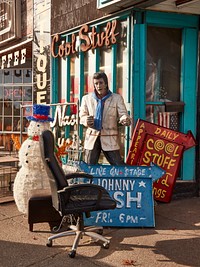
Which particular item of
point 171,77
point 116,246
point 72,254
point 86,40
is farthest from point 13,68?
point 72,254

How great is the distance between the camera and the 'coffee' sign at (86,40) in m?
6.48

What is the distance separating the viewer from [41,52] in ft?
28.7

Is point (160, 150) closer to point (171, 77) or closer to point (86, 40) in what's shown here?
point (171, 77)

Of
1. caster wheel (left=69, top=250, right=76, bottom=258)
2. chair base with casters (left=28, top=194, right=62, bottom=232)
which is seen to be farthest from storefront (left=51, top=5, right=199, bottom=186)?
caster wheel (left=69, top=250, right=76, bottom=258)

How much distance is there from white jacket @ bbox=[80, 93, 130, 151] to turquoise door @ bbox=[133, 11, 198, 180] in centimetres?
77

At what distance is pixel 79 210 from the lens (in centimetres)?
393

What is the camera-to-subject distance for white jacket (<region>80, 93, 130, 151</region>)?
17.8ft

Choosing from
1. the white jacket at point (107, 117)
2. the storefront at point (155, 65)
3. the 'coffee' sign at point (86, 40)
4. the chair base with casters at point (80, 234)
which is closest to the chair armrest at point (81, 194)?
the chair base with casters at point (80, 234)

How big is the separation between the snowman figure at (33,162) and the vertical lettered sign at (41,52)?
3.48 meters

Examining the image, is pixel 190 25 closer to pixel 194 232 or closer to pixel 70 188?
pixel 194 232

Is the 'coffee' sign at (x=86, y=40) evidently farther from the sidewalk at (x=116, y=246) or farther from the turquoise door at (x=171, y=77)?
the sidewalk at (x=116, y=246)

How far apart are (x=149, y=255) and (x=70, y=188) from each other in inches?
45.1

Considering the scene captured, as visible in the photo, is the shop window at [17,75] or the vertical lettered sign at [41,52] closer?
the vertical lettered sign at [41,52]

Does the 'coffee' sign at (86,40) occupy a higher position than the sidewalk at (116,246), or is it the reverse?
the 'coffee' sign at (86,40)
